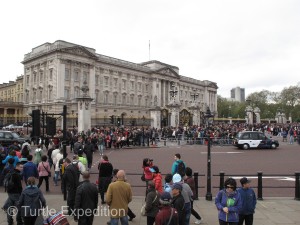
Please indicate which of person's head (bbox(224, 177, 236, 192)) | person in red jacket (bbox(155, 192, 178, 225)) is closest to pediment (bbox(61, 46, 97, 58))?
person's head (bbox(224, 177, 236, 192))

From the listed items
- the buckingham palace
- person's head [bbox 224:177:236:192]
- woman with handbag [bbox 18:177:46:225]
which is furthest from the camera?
the buckingham palace

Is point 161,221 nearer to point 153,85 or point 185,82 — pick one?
point 153,85

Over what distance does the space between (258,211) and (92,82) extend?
6701cm

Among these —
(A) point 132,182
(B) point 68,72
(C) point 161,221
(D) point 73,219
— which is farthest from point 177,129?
(B) point 68,72

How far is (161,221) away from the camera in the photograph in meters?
5.25

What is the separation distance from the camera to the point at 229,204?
5.99 metres

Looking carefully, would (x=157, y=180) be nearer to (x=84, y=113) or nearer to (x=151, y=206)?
(x=151, y=206)

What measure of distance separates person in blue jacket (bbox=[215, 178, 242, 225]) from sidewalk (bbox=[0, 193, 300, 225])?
2011 millimetres

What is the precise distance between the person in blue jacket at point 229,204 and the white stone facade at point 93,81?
36.3 m

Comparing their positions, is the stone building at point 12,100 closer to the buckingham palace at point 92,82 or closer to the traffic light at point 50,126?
the buckingham palace at point 92,82

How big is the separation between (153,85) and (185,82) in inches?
740

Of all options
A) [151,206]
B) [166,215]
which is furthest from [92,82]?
[166,215]

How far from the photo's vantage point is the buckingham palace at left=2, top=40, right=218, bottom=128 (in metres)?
64.8

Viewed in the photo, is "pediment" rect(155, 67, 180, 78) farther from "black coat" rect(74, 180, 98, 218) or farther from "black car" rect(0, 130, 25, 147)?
"black coat" rect(74, 180, 98, 218)
